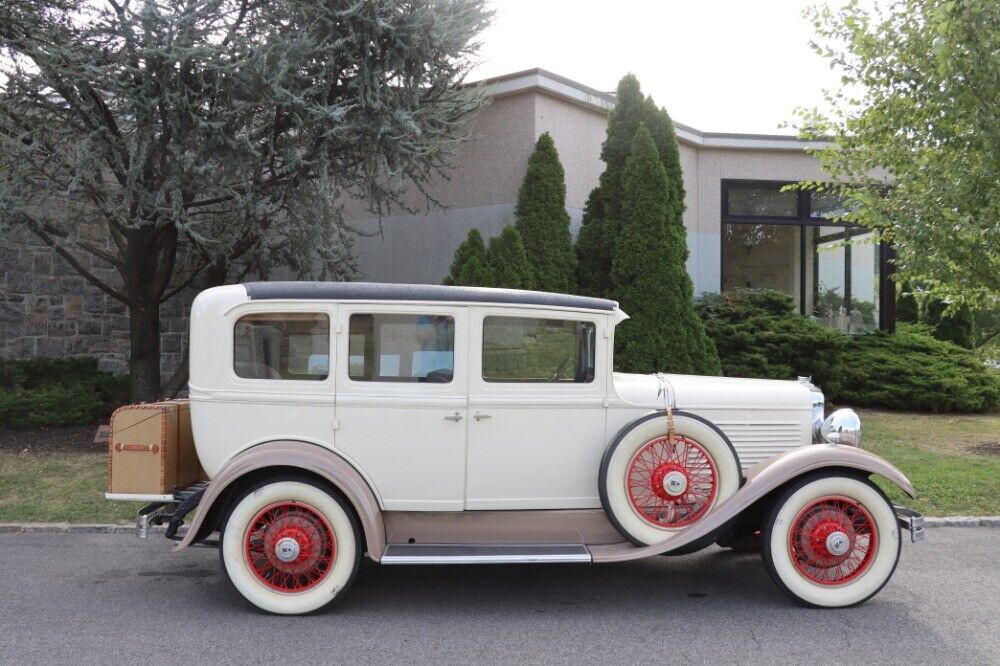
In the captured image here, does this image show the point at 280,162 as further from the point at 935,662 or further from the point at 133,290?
the point at 935,662

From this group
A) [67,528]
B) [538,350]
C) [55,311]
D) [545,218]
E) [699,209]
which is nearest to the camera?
[538,350]

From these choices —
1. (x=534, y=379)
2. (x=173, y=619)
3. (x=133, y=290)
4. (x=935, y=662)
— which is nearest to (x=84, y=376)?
(x=133, y=290)

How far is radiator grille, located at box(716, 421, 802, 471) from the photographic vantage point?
5.07 m

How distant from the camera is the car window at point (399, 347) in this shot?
15.6 ft

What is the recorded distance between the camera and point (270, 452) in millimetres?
4539

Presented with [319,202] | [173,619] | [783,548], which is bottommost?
[173,619]

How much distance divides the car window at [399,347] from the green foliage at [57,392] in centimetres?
712

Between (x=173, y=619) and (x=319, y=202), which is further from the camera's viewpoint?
(x=319, y=202)

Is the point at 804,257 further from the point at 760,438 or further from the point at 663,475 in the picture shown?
the point at 663,475

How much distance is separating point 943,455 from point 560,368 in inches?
245

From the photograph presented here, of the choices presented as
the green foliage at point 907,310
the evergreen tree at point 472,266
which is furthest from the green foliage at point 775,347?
the green foliage at point 907,310

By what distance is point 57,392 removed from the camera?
1042 cm

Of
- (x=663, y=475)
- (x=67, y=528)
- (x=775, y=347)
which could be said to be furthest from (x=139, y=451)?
(x=775, y=347)

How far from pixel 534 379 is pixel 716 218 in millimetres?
9868
